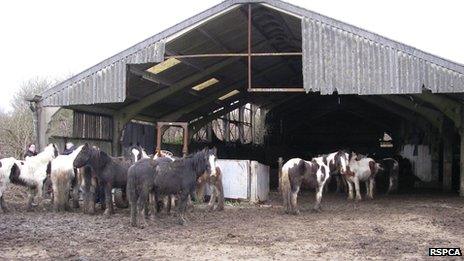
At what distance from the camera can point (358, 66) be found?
1452 centimetres

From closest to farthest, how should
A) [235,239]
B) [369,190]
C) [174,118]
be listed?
1. [235,239]
2. [369,190]
3. [174,118]

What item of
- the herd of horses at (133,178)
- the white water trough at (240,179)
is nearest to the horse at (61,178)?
the herd of horses at (133,178)

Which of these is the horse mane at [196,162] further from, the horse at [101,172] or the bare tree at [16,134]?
the bare tree at [16,134]

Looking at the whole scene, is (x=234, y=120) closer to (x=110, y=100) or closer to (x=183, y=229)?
(x=110, y=100)

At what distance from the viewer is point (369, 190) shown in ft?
58.4

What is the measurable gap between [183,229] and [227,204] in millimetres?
4731

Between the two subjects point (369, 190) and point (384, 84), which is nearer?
point (384, 84)

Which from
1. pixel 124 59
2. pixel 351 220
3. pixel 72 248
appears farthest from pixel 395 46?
pixel 72 248

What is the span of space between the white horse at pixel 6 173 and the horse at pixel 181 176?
3618 millimetres

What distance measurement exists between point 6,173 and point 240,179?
20.9 ft

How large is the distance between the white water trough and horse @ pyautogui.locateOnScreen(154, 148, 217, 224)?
3.89 m

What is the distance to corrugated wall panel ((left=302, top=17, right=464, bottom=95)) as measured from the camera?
14141 millimetres

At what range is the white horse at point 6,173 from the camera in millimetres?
12336

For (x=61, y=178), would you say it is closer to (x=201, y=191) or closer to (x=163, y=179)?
(x=163, y=179)
